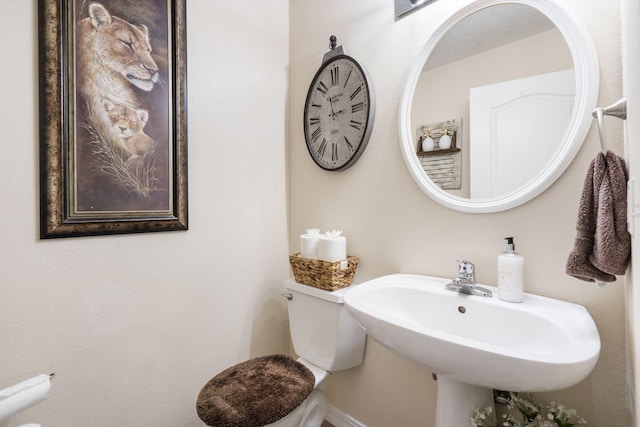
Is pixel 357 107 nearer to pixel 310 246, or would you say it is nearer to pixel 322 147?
pixel 322 147

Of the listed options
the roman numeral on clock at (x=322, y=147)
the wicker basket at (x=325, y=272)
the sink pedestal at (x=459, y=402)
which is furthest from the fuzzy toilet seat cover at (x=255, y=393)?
the roman numeral on clock at (x=322, y=147)

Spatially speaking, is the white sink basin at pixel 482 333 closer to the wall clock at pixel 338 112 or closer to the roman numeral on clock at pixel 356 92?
the wall clock at pixel 338 112

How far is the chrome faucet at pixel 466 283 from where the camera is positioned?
3.21 feet

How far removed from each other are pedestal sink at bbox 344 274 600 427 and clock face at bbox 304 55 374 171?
0.66 m

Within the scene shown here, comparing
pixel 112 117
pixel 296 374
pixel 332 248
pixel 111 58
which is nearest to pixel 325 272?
pixel 332 248

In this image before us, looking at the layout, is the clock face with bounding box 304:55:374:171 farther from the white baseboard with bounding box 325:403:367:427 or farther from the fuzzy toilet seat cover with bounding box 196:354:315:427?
the white baseboard with bounding box 325:403:367:427

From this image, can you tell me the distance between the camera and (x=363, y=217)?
1408mm

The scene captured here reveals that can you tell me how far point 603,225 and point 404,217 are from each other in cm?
64

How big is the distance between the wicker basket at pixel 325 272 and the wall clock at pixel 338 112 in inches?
19.0

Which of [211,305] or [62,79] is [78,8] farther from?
[211,305]

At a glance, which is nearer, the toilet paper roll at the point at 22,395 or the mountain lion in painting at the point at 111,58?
the toilet paper roll at the point at 22,395

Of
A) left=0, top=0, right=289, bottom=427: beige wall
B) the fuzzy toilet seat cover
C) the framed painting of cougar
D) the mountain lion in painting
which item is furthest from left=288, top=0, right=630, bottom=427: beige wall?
the mountain lion in painting

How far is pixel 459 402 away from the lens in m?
0.88

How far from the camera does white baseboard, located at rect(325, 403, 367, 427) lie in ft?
4.74
